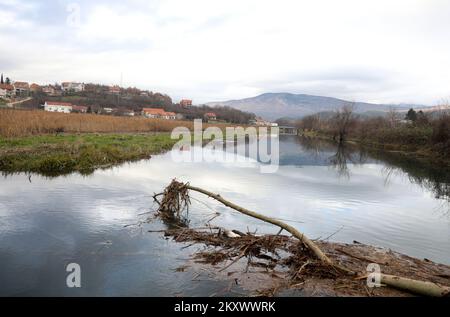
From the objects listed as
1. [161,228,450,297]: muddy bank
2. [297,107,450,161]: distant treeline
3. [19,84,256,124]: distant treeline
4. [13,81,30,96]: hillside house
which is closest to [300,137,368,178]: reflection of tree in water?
[297,107,450,161]: distant treeline

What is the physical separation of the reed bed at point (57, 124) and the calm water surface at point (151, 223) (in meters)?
8.63

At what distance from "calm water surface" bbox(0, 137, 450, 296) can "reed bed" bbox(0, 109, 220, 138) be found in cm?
863

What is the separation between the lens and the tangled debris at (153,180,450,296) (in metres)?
5.17

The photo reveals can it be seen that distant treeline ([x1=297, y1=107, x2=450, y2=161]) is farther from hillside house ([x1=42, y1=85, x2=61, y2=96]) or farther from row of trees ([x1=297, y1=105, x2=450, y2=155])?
hillside house ([x1=42, y1=85, x2=61, y2=96])

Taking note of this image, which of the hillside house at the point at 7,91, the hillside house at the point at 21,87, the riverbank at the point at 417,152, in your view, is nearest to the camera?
the riverbank at the point at 417,152

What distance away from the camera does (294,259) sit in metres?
6.14

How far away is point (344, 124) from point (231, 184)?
49347 millimetres

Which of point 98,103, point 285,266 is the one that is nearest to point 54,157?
point 285,266

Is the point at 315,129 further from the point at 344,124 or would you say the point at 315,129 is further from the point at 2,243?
the point at 2,243

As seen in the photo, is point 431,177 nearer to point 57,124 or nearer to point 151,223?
point 151,223

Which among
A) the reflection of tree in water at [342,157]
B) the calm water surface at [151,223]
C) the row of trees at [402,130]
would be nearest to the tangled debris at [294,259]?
the calm water surface at [151,223]

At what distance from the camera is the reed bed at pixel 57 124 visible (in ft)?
66.0

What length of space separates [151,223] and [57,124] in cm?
1986

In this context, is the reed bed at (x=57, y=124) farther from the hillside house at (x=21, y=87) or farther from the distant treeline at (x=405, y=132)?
the hillside house at (x=21, y=87)
